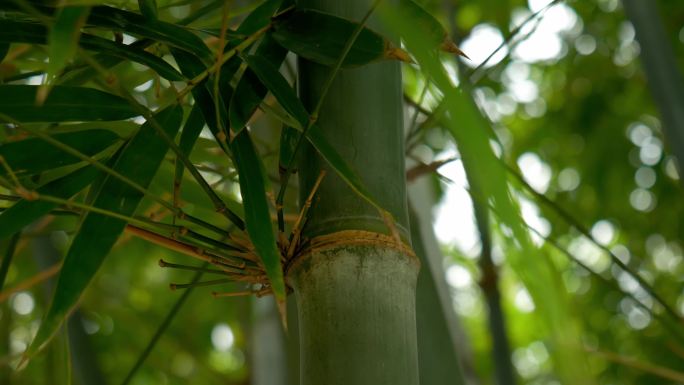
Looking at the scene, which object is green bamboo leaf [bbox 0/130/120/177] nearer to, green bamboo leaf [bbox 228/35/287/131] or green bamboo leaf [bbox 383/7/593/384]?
green bamboo leaf [bbox 228/35/287/131]

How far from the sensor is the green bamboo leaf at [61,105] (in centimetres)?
55

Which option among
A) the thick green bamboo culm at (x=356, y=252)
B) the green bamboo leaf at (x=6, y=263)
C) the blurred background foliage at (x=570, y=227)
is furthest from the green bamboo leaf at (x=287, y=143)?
the blurred background foliage at (x=570, y=227)

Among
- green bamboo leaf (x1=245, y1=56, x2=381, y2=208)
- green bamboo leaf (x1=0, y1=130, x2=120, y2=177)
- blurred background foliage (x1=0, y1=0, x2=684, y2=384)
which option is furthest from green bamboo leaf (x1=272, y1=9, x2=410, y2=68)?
blurred background foliage (x1=0, y1=0, x2=684, y2=384)

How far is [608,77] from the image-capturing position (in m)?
1.81

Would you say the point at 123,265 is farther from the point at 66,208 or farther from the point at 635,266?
the point at 66,208

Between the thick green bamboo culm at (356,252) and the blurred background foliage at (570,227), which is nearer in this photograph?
the thick green bamboo culm at (356,252)

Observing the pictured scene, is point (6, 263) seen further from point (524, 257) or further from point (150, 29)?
point (524, 257)

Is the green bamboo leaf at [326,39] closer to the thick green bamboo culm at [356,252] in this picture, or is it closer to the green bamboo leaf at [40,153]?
the thick green bamboo culm at [356,252]

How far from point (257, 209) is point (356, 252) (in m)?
0.06

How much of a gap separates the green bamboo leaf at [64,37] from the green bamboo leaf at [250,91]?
4.9 inches

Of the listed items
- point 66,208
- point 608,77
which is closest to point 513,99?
point 608,77

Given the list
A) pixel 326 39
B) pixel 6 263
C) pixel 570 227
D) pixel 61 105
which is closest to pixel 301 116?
pixel 326 39

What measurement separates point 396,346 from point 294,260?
83mm

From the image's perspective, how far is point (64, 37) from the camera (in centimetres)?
42
